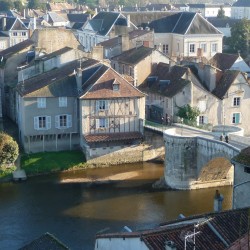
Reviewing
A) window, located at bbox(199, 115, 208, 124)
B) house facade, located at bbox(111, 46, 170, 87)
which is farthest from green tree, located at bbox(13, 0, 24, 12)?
window, located at bbox(199, 115, 208, 124)

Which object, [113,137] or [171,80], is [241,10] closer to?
[171,80]

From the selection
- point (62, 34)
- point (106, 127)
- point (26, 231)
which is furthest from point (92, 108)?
point (62, 34)

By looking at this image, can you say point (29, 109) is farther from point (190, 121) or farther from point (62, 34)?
point (62, 34)

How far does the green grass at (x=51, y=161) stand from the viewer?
42222 mm

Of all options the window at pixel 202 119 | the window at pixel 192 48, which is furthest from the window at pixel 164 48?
the window at pixel 202 119

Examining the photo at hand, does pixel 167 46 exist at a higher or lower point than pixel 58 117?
higher

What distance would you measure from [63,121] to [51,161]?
138 inches

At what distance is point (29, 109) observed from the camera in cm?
4444

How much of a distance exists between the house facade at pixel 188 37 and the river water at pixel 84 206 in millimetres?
28783

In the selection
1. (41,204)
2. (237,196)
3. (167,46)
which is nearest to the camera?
(237,196)

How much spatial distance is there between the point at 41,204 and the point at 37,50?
22.4 meters

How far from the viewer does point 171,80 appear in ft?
162

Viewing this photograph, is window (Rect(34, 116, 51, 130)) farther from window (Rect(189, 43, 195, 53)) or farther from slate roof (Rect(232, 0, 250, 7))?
slate roof (Rect(232, 0, 250, 7))

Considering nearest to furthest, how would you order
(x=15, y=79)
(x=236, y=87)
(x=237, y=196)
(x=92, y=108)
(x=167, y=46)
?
(x=237, y=196) → (x=92, y=108) → (x=236, y=87) → (x=15, y=79) → (x=167, y=46)
